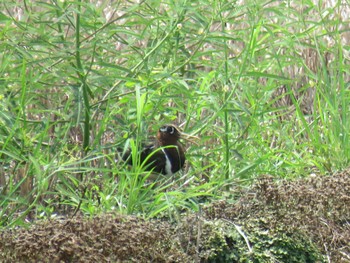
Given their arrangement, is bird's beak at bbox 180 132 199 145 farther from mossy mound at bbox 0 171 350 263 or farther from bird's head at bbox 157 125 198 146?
mossy mound at bbox 0 171 350 263

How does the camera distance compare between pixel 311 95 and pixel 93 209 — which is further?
pixel 311 95

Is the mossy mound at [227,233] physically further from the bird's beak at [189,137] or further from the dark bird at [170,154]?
the dark bird at [170,154]

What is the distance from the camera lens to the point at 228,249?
14.9 feet

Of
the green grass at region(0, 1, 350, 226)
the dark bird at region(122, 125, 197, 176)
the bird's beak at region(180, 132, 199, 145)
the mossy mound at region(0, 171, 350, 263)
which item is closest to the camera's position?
the mossy mound at region(0, 171, 350, 263)

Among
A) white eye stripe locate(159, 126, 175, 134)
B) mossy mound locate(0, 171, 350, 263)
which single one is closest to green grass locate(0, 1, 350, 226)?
white eye stripe locate(159, 126, 175, 134)

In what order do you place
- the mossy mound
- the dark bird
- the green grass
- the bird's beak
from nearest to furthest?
the mossy mound, the green grass, the bird's beak, the dark bird

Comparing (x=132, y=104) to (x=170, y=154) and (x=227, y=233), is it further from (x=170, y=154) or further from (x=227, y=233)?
(x=227, y=233)

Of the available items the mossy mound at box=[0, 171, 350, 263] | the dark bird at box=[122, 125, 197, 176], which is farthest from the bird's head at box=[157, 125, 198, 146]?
the mossy mound at box=[0, 171, 350, 263]

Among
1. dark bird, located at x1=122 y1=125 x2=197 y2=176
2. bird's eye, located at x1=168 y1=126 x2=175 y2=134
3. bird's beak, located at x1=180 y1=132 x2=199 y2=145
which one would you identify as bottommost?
dark bird, located at x1=122 y1=125 x2=197 y2=176

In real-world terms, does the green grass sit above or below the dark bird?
above

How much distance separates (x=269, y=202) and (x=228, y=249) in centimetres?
43

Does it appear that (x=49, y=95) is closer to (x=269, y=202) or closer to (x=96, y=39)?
(x=96, y=39)

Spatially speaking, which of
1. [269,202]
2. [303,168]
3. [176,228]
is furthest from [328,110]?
[176,228]

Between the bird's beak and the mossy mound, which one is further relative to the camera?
the bird's beak
